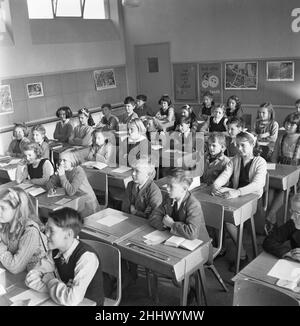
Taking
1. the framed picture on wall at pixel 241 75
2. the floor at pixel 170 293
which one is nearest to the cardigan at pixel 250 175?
the floor at pixel 170 293

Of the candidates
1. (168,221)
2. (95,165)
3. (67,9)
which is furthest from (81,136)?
(168,221)

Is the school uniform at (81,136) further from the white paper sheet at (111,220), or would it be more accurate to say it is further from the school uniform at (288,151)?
the white paper sheet at (111,220)

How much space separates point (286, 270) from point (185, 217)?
37.1 inches

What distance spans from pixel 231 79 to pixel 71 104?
399cm

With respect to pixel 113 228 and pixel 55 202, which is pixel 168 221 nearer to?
pixel 113 228

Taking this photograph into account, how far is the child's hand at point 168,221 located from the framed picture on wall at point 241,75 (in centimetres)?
690

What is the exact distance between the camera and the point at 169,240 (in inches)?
130

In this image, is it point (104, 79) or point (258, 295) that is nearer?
point (258, 295)

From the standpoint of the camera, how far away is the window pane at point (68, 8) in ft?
33.5

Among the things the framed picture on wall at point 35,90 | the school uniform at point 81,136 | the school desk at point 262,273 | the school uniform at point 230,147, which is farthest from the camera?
the framed picture on wall at point 35,90

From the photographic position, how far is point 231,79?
9938 mm

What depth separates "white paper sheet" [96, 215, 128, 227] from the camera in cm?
380

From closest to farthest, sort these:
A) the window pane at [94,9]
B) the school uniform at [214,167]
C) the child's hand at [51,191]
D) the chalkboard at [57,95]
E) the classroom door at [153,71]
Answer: the child's hand at [51,191], the school uniform at [214,167], the chalkboard at [57,95], the window pane at [94,9], the classroom door at [153,71]
